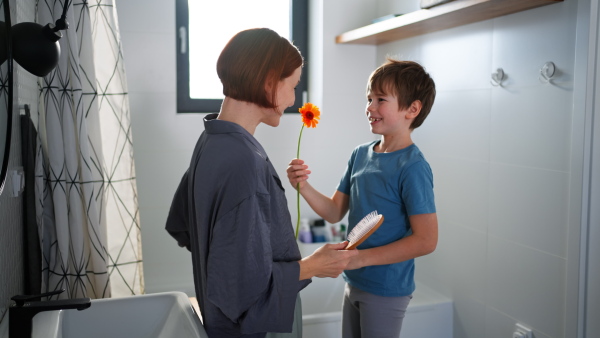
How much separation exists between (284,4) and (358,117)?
69 centimetres

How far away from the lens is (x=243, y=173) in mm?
999

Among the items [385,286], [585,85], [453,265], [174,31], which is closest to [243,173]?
[385,286]

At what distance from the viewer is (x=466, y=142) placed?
227 centimetres

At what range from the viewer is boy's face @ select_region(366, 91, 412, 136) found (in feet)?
4.95

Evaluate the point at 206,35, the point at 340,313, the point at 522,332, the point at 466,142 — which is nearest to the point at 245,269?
the point at 340,313

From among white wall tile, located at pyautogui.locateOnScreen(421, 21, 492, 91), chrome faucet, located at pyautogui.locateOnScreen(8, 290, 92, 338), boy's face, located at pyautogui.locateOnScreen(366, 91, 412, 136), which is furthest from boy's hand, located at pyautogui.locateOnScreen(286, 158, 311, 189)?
white wall tile, located at pyautogui.locateOnScreen(421, 21, 492, 91)

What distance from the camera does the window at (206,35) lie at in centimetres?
271

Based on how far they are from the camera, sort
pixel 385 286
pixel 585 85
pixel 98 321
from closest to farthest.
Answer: pixel 98 321, pixel 385 286, pixel 585 85

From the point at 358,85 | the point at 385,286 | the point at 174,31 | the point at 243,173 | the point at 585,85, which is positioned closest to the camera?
the point at 243,173

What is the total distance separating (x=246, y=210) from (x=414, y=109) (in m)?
0.71

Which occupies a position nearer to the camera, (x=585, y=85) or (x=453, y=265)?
(x=585, y=85)

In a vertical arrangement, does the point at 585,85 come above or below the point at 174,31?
below

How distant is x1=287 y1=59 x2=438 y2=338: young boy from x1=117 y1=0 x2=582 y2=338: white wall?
0.55 m

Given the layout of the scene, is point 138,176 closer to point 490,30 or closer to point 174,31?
point 174,31
